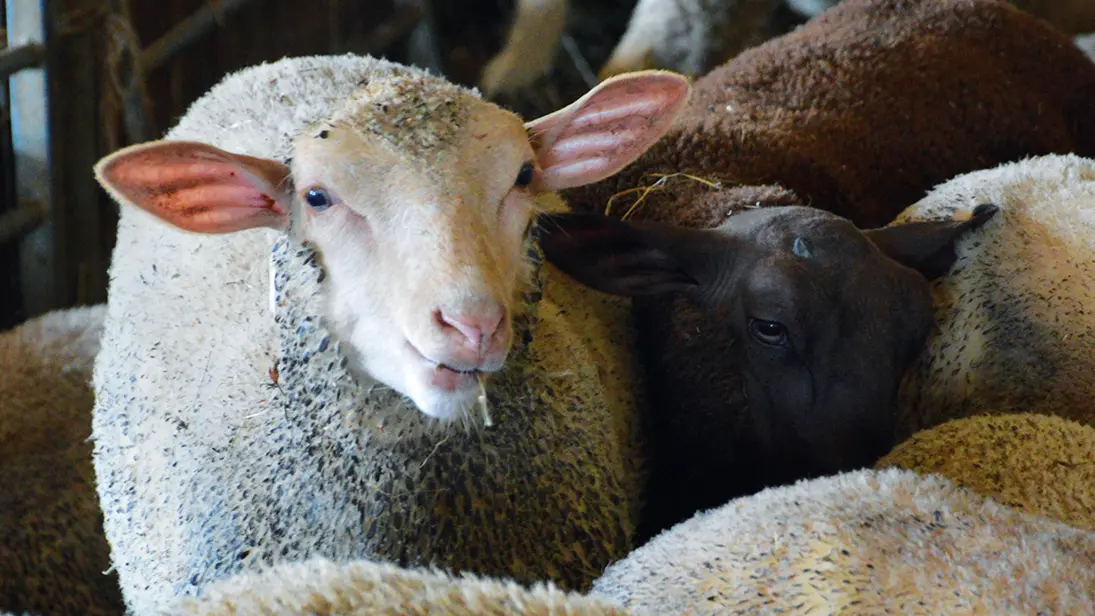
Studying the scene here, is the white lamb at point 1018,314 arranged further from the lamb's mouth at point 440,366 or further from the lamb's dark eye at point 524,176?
the lamb's mouth at point 440,366

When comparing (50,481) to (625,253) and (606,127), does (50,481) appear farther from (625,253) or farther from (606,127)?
(606,127)

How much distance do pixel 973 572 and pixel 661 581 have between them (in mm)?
448

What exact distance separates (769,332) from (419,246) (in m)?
1.01

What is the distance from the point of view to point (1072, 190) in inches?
110

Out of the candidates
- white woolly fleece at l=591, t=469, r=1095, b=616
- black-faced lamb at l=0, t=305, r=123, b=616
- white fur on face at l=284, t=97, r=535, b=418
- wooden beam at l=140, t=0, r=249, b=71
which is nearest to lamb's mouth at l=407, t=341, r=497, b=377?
white fur on face at l=284, t=97, r=535, b=418

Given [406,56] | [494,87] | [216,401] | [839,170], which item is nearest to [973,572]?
[216,401]

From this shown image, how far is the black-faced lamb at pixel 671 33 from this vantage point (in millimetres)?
5000

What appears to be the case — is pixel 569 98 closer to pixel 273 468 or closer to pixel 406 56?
pixel 406 56

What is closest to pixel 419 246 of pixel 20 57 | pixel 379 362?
pixel 379 362

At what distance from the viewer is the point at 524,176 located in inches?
77.4

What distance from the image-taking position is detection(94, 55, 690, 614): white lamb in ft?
5.81

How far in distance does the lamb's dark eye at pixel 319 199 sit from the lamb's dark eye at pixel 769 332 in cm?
104

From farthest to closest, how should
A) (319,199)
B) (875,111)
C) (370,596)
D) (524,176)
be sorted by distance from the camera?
(875,111)
(524,176)
(319,199)
(370,596)

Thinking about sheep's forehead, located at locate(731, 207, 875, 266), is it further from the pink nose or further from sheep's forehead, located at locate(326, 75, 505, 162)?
the pink nose
